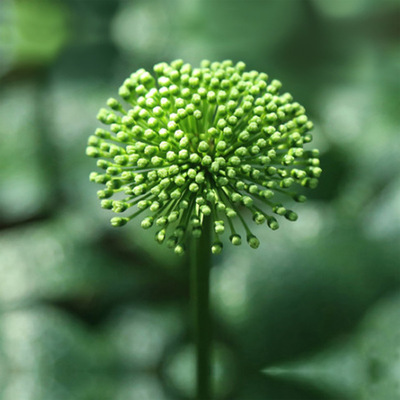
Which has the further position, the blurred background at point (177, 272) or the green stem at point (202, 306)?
the blurred background at point (177, 272)

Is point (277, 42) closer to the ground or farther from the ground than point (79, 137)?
farther from the ground

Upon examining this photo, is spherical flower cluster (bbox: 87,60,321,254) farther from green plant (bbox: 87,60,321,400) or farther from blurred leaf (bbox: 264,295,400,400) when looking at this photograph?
blurred leaf (bbox: 264,295,400,400)

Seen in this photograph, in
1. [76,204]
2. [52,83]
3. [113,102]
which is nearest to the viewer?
[113,102]

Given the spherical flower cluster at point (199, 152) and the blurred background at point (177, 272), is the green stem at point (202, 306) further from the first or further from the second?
the blurred background at point (177, 272)

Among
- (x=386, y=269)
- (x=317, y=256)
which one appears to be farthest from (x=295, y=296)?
(x=386, y=269)

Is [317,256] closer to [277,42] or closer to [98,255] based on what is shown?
[98,255]

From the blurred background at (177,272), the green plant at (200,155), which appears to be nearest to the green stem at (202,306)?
the green plant at (200,155)
